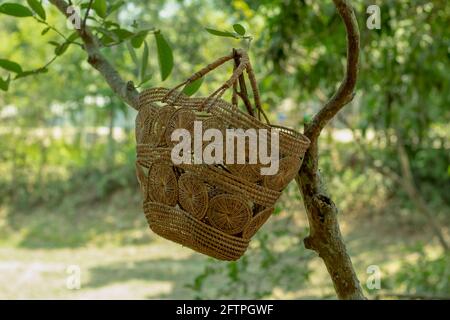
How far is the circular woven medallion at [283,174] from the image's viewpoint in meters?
1.19

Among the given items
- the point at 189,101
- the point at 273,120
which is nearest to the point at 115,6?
the point at 189,101

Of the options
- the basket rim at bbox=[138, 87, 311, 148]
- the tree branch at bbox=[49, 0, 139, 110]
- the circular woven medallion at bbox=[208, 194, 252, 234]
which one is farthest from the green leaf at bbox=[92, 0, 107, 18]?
the circular woven medallion at bbox=[208, 194, 252, 234]

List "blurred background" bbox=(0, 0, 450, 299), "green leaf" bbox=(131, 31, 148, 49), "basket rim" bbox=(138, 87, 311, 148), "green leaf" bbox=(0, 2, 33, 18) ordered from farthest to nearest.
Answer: "blurred background" bbox=(0, 0, 450, 299), "green leaf" bbox=(131, 31, 148, 49), "green leaf" bbox=(0, 2, 33, 18), "basket rim" bbox=(138, 87, 311, 148)

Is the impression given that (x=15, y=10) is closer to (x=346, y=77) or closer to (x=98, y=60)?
(x=98, y=60)

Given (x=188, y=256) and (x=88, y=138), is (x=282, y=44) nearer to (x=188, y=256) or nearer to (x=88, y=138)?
(x=188, y=256)

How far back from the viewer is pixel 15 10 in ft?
4.99

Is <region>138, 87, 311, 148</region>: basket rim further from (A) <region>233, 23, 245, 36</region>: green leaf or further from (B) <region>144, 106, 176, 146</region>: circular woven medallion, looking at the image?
(A) <region>233, 23, 245, 36</region>: green leaf

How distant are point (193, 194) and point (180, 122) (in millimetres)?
115

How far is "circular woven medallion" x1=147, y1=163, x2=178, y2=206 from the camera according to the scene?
4.02 feet

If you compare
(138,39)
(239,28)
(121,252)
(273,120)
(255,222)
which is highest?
(121,252)

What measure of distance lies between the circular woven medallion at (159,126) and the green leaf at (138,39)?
415 mm

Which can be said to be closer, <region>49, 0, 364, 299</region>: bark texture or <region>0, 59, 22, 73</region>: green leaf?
<region>49, 0, 364, 299</region>: bark texture
